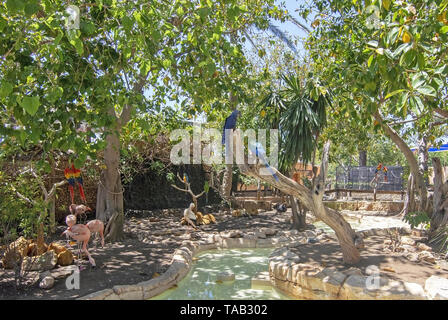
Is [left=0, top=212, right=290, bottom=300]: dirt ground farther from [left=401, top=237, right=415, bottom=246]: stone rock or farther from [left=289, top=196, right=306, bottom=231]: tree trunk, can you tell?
[left=401, top=237, right=415, bottom=246]: stone rock

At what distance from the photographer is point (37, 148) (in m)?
5.72

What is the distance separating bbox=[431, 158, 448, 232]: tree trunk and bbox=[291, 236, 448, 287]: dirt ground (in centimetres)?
118

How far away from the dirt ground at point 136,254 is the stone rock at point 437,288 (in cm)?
351

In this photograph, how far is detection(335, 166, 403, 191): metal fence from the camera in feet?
53.8

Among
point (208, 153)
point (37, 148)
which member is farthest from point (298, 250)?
point (208, 153)

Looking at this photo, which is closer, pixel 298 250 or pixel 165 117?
pixel 298 250

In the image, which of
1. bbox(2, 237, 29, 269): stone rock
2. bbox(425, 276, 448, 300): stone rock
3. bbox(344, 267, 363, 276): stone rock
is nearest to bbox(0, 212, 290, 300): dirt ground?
bbox(2, 237, 29, 269): stone rock

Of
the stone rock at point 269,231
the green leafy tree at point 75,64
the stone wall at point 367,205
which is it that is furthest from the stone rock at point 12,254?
the stone wall at point 367,205

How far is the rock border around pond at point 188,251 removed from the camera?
435 centimetres

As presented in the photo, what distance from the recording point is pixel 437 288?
147 inches

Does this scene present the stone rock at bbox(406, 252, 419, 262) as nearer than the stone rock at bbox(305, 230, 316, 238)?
Yes

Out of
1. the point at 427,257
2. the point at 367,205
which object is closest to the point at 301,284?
the point at 427,257
